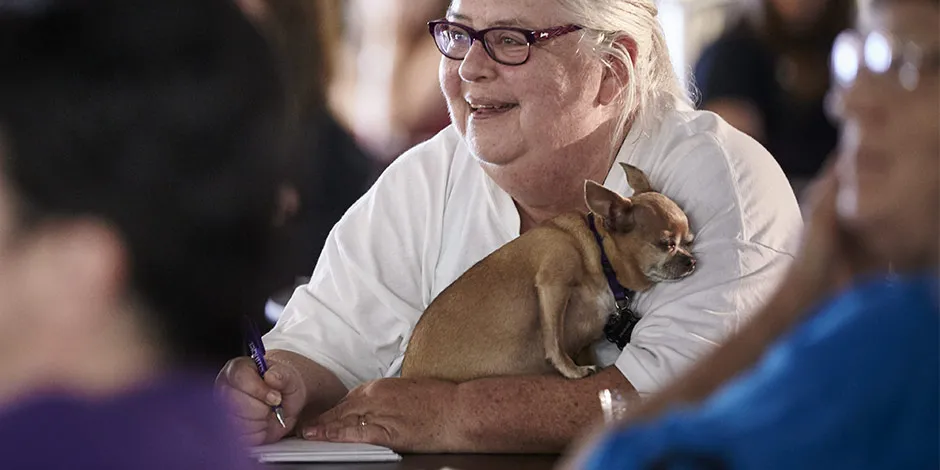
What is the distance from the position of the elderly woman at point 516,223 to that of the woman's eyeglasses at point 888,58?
1.28m

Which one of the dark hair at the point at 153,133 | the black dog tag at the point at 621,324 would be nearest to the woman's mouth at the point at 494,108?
the black dog tag at the point at 621,324

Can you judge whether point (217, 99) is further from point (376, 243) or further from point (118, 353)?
point (376, 243)

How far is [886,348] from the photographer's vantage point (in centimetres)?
86

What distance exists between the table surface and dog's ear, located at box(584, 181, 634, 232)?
436mm

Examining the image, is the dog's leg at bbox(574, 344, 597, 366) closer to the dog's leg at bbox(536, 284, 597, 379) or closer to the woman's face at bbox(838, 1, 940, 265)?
the dog's leg at bbox(536, 284, 597, 379)

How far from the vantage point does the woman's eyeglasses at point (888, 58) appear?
0.95m

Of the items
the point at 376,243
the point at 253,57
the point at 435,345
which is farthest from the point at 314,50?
the point at 253,57

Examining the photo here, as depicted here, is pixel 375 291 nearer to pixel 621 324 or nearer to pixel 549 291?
pixel 549 291

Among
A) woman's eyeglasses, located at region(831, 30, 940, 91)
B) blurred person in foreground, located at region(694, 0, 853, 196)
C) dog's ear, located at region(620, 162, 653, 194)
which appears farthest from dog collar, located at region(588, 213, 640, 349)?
blurred person in foreground, located at region(694, 0, 853, 196)

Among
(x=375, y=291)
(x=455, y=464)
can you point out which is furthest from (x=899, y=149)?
(x=375, y=291)

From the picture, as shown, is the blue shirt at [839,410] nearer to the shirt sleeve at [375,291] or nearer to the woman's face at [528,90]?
the woman's face at [528,90]

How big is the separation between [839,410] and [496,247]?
1732 mm

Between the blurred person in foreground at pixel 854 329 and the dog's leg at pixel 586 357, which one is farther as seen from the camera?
the dog's leg at pixel 586 357

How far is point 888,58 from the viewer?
3.16 feet
